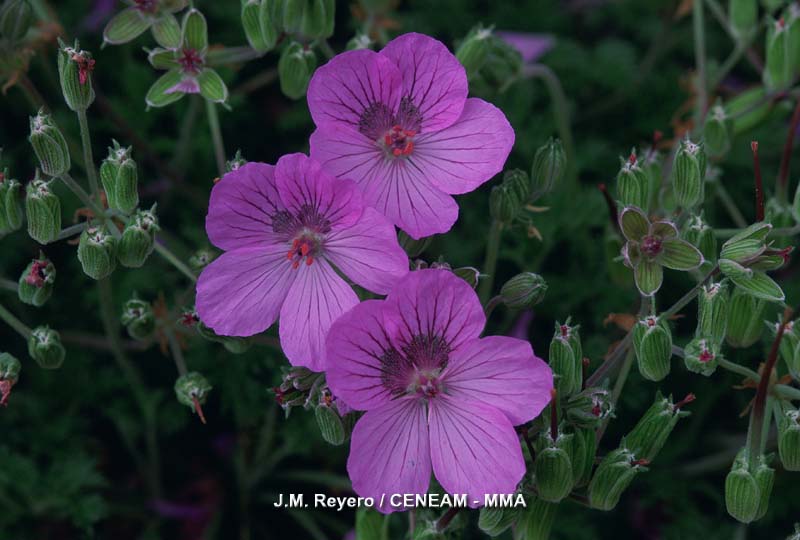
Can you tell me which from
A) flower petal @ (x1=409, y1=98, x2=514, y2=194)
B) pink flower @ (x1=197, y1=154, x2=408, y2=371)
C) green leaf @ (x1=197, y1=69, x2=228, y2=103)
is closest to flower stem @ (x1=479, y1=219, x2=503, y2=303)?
flower petal @ (x1=409, y1=98, x2=514, y2=194)

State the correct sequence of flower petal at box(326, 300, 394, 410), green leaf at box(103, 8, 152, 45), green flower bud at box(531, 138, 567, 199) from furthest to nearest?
green leaf at box(103, 8, 152, 45) → green flower bud at box(531, 138, 567, 199) → flower petal at box(326, 300, 394, 410)

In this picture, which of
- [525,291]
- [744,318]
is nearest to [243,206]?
A: [525,291]

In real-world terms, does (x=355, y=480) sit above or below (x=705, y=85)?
below

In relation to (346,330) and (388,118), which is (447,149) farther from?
(346,330)

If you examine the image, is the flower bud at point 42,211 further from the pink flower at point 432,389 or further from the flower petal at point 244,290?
the pink flower at point 432,389

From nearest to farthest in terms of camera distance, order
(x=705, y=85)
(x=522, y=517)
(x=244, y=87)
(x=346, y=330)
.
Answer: (x=346, y=330) → (x=522, y=517) → (x=705, y=85) → (x=244, y=87)

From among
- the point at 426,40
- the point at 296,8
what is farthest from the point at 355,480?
the point at 296,8

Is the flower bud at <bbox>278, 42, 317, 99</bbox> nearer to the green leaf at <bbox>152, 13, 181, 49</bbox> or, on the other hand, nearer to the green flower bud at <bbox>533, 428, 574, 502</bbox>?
the green leaf at <bbox>152, 13, 181, 49</bbox>
